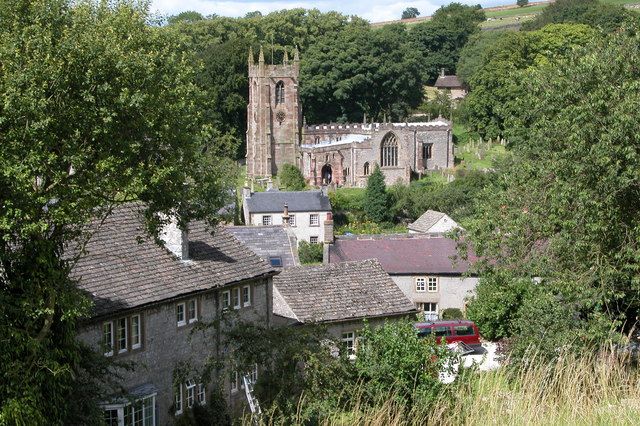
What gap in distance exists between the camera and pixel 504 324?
1455 inches

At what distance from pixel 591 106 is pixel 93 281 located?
41.4ft

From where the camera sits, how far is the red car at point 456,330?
35906mm

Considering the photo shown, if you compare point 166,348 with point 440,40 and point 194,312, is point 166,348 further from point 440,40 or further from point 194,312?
point 440,40

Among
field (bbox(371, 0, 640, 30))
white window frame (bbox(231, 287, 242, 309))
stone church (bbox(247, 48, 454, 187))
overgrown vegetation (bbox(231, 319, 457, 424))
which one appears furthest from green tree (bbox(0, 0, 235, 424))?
field (bbox(371, 0, 640, 30))

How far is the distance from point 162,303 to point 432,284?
21.3 metres

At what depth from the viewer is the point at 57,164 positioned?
16844 millimetres

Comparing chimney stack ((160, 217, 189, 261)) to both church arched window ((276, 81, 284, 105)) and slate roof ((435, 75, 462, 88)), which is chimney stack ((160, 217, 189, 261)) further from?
slate roof ((435, 75, 462, 88))

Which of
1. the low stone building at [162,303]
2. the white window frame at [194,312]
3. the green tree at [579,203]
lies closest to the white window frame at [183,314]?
the low stone building at [162,303]

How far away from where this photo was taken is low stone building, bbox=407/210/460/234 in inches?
2191

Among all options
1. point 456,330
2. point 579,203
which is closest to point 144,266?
point 579,203

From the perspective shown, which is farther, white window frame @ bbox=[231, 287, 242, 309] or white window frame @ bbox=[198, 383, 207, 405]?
white window frame @ bbox=[231, 287, 242, 309]

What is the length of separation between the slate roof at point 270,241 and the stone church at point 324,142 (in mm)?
34011

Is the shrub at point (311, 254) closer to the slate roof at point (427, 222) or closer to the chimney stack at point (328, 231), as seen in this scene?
the slate roof at point (427, 222)

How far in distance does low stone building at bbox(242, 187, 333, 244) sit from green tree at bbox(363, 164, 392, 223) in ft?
17.9
